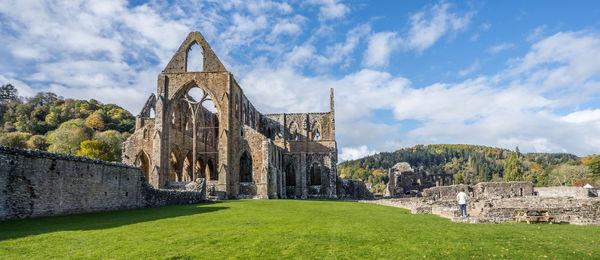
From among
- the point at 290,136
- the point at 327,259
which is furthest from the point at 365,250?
the point at 290,136

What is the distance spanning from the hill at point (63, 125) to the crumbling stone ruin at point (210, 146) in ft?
38.7

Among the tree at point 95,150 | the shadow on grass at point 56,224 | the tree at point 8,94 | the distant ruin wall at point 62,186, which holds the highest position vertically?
the tree at point 8,94

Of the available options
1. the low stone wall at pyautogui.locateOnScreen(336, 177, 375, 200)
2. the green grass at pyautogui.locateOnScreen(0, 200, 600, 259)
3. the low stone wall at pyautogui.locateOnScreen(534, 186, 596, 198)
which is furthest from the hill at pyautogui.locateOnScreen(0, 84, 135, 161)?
the low stone wall at pyautogui.locateOnScreen(534, 186, 596, 198)

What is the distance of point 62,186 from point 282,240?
981cm

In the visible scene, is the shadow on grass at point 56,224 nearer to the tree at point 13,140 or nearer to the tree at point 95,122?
the tree at point 13,140

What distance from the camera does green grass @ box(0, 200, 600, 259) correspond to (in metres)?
7.71

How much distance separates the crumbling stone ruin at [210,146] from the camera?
32719mm

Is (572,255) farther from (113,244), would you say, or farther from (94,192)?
(94,192)

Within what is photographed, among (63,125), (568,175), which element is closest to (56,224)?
(63,125)

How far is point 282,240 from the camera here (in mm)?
8977

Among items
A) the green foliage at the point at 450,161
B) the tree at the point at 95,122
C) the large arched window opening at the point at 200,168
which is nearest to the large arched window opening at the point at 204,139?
the large arched window opening at the point at 200,168

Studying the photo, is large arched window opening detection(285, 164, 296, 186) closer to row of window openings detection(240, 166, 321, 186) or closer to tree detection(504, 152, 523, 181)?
row of window openings detection(240, 166, 321, 186)

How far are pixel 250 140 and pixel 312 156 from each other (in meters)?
10.6

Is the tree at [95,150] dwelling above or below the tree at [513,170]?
above
